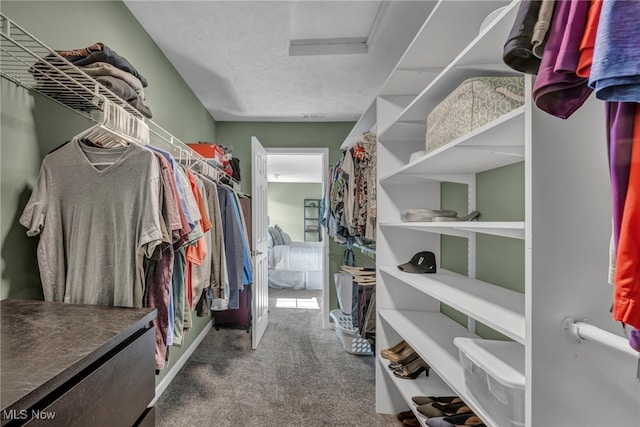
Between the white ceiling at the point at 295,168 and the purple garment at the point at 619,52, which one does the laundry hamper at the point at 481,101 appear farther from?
the white ceiling at the point at 295,168

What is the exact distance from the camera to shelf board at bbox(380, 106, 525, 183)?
2.57 feet

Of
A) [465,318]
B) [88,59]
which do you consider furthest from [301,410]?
[88,59]

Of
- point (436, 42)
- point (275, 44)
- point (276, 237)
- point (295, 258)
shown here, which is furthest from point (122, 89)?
point (276, 237)

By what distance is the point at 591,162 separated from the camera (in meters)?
0.68

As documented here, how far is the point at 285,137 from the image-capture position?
3.50 m

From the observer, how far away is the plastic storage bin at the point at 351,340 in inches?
100

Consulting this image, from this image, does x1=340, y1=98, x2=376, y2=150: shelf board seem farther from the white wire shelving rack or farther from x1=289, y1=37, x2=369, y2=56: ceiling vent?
the white wire shelving rack

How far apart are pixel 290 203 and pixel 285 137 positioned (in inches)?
213

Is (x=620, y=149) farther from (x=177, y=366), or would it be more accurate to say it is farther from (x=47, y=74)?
(x=177, y=366)

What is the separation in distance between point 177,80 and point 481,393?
9.11 ft

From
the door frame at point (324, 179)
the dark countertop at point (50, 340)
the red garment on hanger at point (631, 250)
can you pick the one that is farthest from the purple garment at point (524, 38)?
the door frame at point (324, 179)

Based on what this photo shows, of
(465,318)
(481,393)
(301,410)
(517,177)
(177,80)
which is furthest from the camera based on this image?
(177,80)

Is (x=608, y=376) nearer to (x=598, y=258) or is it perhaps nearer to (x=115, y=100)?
(x=598, y=258)

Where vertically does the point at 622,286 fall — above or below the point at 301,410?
above
